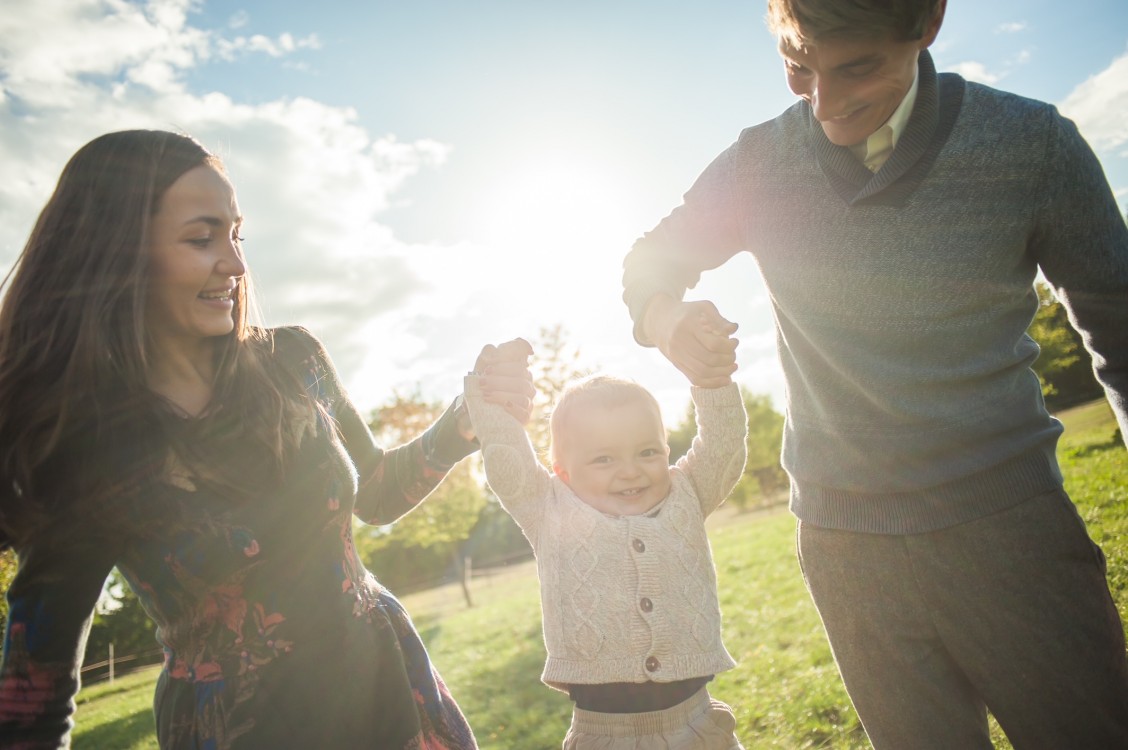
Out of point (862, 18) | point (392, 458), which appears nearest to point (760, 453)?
point (392, 458)

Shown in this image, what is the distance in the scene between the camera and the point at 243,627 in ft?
6.99

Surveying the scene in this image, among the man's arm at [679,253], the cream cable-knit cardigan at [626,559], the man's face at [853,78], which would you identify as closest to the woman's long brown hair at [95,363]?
the cream cable-knit cardigan at [626,559]

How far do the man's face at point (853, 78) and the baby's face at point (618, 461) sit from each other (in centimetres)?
116

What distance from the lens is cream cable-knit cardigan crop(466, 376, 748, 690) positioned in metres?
2.39

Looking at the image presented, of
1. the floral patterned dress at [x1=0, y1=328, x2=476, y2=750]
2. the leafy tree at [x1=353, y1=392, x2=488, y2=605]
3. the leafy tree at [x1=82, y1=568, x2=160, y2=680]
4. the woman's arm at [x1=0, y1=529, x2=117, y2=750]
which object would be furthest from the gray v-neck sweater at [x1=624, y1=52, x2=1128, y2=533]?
the leafy tree at [x1=82, y1=568, x2=160, y2=680]

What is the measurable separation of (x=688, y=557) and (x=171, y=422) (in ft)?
5.68

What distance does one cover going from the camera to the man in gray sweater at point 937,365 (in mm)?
1984

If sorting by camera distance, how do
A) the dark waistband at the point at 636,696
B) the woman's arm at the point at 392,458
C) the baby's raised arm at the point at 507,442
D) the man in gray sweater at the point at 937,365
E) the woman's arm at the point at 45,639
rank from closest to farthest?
the woman's arm at the point at 45,639
the man in gray sweater at the point at 937,365
the dark waistband at the point at 636,696
the baby's raised arm at the point at 507,442
the woman's arm at the point at 392,458

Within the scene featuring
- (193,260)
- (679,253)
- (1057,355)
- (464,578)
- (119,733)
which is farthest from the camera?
(464,578)

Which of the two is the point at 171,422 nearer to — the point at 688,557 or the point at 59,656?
the point at 59,656

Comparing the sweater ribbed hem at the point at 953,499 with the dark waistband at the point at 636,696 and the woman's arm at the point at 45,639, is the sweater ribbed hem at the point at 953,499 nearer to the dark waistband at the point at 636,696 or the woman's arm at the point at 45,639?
the dark waistband at the point at 636,696

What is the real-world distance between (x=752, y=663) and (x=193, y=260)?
6.58m

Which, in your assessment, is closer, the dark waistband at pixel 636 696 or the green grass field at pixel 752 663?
the dark waistband at pixel 636 696

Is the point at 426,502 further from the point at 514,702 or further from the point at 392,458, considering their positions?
the point at 392,458
